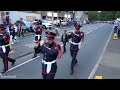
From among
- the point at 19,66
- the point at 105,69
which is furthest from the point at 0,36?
the point at 105,69

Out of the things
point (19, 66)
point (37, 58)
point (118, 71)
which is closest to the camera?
point (118, 71)

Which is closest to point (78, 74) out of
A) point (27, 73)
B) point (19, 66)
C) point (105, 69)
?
point (105, 69)

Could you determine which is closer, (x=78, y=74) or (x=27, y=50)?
(x=78, y=74)

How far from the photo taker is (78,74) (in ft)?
22.5

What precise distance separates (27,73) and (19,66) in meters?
1.10

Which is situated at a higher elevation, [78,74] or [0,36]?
[0,36]
